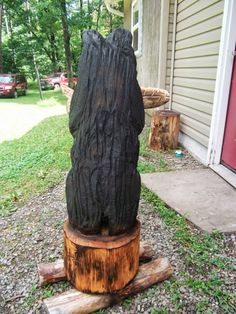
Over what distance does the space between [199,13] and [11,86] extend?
44.0 ft

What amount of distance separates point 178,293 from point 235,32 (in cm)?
289

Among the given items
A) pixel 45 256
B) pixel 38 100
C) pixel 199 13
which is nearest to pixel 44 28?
pixel 38 100

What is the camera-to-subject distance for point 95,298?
1.64 meters

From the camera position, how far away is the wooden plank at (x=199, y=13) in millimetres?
3646

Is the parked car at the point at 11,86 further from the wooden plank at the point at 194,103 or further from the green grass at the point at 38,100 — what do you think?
the wooden plank at the point at 194,103

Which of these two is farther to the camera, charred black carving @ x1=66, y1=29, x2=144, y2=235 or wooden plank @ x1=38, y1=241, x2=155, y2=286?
wooden plank @ x1=38, y1=241, x2=155, y2=286

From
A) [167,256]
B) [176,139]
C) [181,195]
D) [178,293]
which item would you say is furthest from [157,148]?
[178,293]

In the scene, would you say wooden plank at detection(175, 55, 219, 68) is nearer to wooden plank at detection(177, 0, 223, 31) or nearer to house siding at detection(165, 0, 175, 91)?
house siding at detection(165, 0, 175, 91)

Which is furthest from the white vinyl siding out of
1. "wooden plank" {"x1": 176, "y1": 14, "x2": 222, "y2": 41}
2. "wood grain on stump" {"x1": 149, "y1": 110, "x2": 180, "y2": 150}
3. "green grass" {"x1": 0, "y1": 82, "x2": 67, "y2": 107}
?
"green grass" {"x1": 0, "y1": 82, "x2": 67, "y2": 107}

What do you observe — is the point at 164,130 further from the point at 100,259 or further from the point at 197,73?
the point at 100,259

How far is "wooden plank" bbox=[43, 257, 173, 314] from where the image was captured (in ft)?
5.18

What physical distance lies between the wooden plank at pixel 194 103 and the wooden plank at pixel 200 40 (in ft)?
2.68

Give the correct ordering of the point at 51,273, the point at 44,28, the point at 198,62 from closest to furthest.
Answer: the point at 51,273, the point at 198,62, the point at 44,28

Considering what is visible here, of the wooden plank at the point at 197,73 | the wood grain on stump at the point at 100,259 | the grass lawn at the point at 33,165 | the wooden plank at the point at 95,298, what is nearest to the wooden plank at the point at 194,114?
the wooden plank at the point at 197,73
